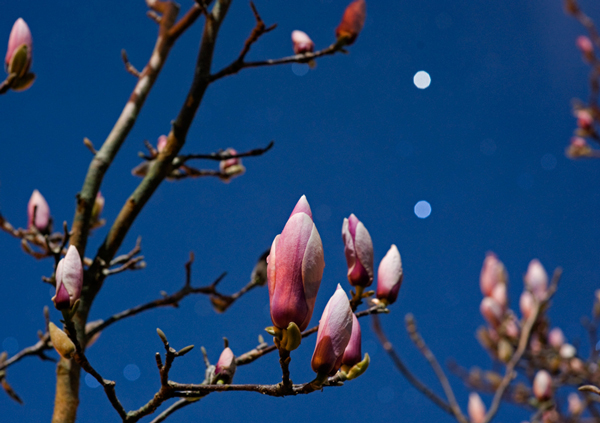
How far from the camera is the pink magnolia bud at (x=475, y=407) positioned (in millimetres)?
2879

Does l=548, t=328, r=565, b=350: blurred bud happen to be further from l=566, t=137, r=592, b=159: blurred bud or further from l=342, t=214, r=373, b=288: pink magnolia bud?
l=342, t=214, r=373, b=288: pink magnolia bud

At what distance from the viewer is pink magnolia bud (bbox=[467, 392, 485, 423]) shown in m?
2.88

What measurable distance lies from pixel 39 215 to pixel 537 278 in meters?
A: 2.69

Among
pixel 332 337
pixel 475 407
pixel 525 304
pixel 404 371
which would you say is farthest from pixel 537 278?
pixel 332 337

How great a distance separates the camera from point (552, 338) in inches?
146

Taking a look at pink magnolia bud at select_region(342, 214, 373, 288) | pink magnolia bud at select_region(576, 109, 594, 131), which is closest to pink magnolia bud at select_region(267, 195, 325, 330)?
pink magnolia bud at select_region(342, 214, 373, 288)

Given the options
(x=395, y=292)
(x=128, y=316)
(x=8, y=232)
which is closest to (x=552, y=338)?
(x=395, y=292)

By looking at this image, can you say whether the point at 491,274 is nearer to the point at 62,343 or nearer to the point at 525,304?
the point at 525,304

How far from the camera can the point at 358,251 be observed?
3.38 feet

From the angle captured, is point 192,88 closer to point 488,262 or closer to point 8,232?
point 8,232

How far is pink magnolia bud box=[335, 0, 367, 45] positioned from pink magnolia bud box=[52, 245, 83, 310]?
3.40ft

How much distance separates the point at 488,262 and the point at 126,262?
7.43ft

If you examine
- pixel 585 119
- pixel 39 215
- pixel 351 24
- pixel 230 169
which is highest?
pixel 585 119

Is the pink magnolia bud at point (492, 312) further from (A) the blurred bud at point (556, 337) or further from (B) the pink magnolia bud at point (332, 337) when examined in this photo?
(B) the pink magnolia bud at point (332, 337)
